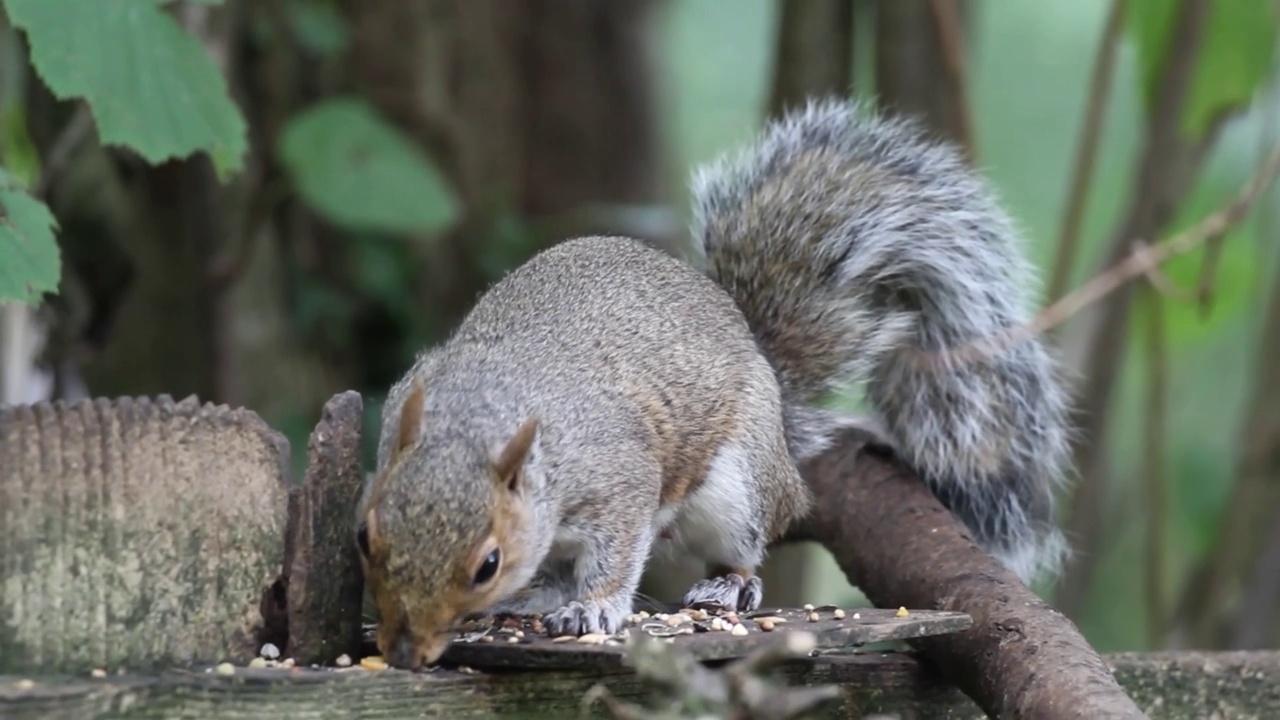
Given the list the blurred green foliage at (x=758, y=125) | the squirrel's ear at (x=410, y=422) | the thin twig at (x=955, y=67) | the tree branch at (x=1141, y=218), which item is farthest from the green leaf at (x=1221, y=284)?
the squirrel's ear at (x=410, y=422)

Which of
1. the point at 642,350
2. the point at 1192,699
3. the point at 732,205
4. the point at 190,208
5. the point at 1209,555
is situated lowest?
the point at 1192,699

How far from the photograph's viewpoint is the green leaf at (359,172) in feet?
9.22

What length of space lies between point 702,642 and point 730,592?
2.13 ft

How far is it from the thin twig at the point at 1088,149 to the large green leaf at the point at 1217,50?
0.17 feet

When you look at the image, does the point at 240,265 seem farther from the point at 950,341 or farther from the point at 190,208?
the point at 950,341

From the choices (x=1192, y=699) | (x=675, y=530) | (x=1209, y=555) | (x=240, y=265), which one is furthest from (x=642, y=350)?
(x=1209, y=555)

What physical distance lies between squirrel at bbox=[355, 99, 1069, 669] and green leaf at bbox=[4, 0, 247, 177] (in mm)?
360

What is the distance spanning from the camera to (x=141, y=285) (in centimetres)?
287

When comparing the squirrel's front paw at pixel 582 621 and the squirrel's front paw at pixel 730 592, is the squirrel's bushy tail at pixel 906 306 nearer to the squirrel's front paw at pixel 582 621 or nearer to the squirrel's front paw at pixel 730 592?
the squirrel's front paw at pixel 730 592

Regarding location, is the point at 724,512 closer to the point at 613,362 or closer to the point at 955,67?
the point at 613,362

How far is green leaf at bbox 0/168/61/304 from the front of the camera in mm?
1450

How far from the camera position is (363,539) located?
57.3 inches

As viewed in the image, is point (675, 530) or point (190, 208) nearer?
point (675, 530)

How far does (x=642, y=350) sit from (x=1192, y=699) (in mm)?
716
